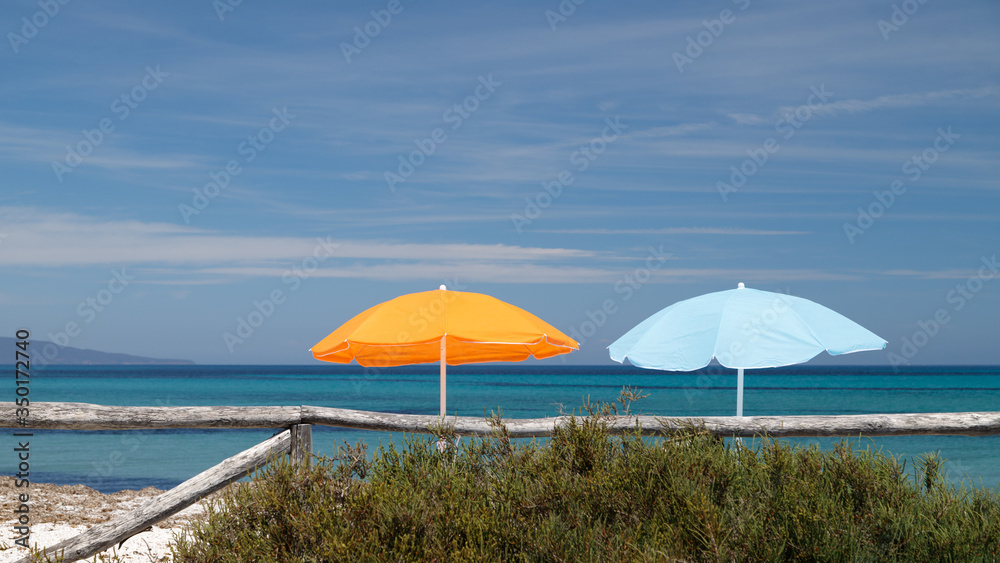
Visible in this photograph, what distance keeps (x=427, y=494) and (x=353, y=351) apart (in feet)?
13.0

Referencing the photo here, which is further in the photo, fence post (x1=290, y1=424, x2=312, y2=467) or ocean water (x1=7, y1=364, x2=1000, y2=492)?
ocean water (x1=7, y1=364, x2=1000, y2=492)

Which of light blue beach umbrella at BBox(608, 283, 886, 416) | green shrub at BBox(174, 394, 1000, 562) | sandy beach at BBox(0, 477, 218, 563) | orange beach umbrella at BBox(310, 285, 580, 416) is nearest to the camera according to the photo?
green shrub at BBox(174, 394, 1000, 562)

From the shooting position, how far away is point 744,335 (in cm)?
595

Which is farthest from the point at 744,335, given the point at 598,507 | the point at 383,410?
the point at 383,410

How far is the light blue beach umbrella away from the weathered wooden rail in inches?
23.4

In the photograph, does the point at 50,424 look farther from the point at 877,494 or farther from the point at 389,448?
the point at 877,494

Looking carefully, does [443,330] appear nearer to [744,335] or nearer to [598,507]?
[744,335]

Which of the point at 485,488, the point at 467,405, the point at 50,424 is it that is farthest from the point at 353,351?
the point at 467,405

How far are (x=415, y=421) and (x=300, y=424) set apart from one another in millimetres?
909

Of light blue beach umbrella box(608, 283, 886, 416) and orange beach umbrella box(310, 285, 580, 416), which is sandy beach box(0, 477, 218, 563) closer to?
orange beach umbrella box(310, 285, 580, 416)

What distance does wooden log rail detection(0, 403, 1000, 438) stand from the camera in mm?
5230

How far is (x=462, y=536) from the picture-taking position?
291 cm

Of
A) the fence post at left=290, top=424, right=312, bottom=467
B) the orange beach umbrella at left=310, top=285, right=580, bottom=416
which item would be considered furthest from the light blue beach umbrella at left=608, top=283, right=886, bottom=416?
the fence post at left=290, top=424, right=312, bottom=467

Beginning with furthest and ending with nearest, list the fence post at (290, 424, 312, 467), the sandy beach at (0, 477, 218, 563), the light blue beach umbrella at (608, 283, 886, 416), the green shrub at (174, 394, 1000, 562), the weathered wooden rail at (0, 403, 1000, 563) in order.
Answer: the sandy beach at (0, 477, 218, 563)
the light blue beach umbrella at (608, 283, 886, 416)
the fence post at (290, 424, 312, 467)
the weathered wooden rail at (0, 403, 1000, 563)
the green shrub at (174, 394, 1000, 562)
